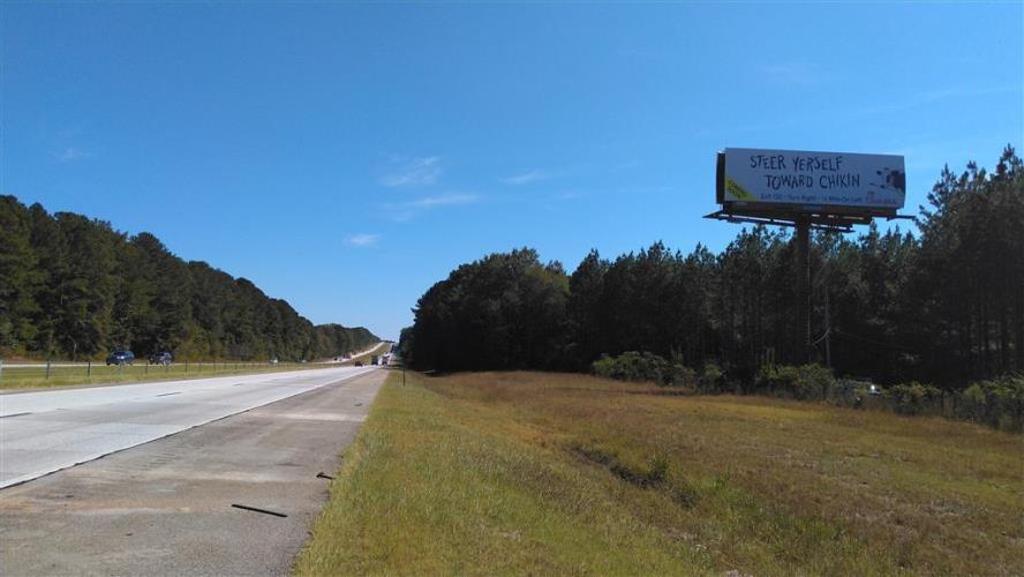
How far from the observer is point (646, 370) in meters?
63.3

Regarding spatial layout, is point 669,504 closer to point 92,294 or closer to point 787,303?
point 787,303

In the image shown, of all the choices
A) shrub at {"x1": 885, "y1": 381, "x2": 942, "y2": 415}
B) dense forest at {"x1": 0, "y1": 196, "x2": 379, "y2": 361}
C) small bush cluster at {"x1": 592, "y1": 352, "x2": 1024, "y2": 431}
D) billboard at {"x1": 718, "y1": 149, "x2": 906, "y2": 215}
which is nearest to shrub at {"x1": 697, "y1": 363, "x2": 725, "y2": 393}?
small bush cluster at {"x1": 592, "y1": 352, "x2": 1024, "y2": 431}

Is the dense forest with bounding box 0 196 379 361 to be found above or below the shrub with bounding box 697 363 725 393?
above

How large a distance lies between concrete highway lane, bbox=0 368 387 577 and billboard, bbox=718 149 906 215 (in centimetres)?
4258

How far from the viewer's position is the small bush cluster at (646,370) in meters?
55.6

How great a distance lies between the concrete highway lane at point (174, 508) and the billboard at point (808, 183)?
4258cm

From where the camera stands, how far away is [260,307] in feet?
623

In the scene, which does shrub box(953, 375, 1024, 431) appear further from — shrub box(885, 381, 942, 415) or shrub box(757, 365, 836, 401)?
shrub box(757, 365, 836, 401)

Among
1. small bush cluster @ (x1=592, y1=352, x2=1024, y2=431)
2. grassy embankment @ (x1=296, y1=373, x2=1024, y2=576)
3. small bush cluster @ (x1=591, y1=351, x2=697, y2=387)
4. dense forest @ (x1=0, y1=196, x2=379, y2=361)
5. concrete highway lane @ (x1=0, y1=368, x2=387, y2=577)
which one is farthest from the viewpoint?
dense forest @ (x1=0, y1=196, x2=379, y2=361)

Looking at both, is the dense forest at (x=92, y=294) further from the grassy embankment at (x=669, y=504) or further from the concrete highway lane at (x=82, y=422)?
the grassy embankment at (x=669, y=504)

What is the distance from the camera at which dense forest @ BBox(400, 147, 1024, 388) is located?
52.4 metres

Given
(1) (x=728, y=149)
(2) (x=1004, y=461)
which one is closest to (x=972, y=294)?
(1) (x=728, y=149)

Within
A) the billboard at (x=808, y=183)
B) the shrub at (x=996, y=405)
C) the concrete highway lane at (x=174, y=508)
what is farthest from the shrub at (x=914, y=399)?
the concrete highway lane at (x=174, y=508)

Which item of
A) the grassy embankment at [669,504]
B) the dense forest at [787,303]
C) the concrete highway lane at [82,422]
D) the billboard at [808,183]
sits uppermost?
the billboard at [808,183]
